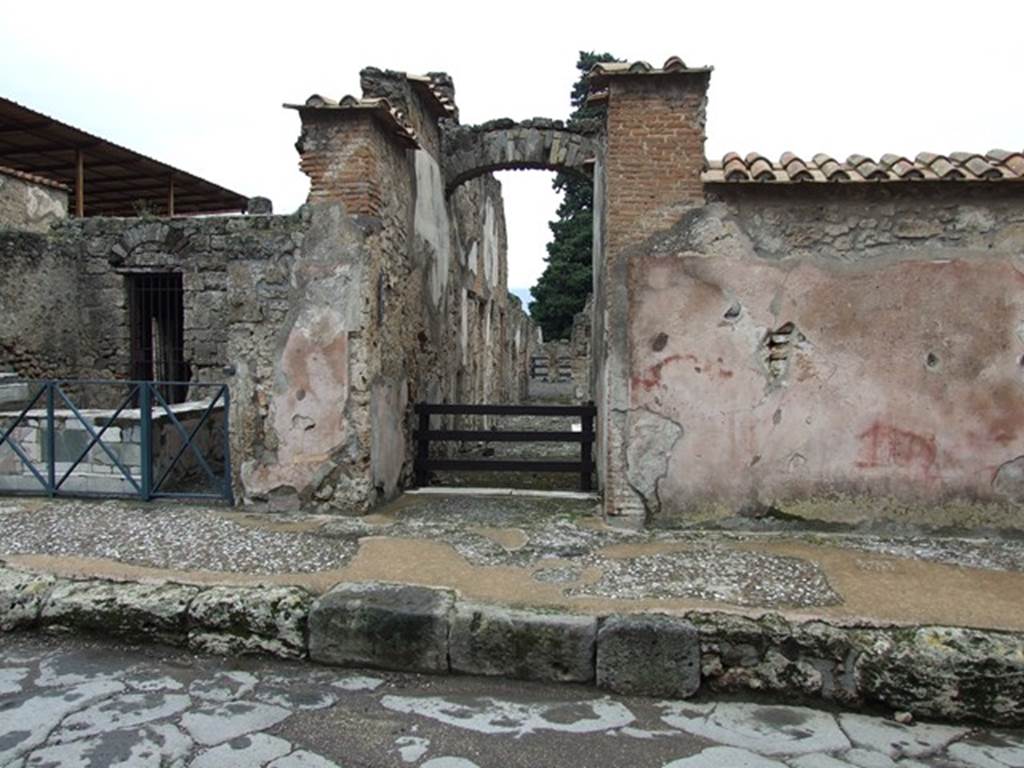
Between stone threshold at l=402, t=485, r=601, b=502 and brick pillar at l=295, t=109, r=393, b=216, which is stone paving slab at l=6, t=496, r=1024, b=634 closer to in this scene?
stone threshold at l=402, t=485, r=601, b=502

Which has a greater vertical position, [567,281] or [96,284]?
[567,281]

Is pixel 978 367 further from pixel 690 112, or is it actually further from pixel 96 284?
pixel 96 284

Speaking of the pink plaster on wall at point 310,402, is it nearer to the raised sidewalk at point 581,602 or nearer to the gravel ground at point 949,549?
the raised sidewalk at point 581,602

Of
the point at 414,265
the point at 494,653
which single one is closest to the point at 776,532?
the point at 494,653

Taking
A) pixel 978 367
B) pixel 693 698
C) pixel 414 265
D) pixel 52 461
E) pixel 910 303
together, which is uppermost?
pixel 414 265

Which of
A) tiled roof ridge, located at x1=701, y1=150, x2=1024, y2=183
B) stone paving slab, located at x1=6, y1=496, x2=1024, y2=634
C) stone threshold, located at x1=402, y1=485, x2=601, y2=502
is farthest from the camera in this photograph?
stone threshold, located at x1=402, y1=485, x2=601, y2=502

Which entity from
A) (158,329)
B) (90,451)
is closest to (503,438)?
(90,451)

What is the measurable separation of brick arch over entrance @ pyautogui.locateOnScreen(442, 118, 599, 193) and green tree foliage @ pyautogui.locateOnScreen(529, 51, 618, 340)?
1820cm

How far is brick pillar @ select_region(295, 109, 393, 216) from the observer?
6258 mm

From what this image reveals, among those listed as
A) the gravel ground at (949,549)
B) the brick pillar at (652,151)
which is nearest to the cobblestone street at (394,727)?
the gravel ground at (949,549)

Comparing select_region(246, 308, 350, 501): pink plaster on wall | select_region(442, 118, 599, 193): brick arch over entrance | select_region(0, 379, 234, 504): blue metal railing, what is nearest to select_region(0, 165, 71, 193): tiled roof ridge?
select_region(0, 379, 234, 504): blue metal railing

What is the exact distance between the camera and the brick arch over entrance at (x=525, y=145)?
338 inches

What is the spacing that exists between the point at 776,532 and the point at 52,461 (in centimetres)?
615

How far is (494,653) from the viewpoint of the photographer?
13.3 ft
